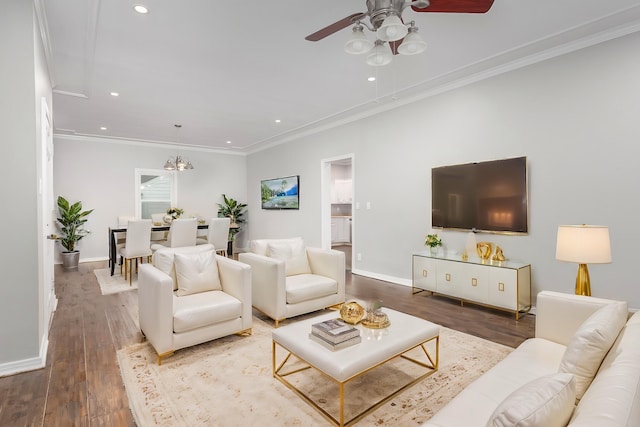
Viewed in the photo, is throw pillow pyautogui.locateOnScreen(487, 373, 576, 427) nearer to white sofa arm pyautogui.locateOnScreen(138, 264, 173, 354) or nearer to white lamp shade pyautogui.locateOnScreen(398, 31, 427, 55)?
white lamp shade pyautogui.locateOnScreen(398, 31, 427, 55)

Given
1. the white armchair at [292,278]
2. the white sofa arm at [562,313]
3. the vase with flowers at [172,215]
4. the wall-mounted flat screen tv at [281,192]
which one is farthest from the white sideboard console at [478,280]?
the vase with flowers at [172,215]

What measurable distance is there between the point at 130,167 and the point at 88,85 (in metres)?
3.72

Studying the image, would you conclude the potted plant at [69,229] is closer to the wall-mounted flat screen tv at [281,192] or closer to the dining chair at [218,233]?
the dining chair at [218,233]

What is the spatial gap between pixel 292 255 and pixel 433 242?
1880mm

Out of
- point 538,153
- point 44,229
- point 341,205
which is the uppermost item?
point 538,153

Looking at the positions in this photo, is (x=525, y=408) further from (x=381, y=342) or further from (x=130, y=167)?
(x=130, y=167)

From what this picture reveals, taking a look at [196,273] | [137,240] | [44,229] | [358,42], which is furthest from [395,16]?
[137,240]

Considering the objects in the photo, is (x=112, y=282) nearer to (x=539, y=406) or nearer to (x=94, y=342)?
(x=94, y=342)

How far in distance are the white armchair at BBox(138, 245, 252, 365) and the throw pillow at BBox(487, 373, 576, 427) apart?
2.32m

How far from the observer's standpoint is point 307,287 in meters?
3.45

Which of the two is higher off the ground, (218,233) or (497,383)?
(218,233)

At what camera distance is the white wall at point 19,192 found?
2379mm

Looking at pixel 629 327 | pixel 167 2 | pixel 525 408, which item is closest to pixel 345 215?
pixel 167 2

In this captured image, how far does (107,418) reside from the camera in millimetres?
1906
